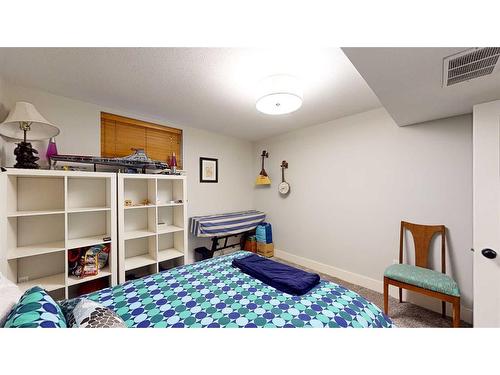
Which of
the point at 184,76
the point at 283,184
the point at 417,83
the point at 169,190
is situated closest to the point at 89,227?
the point at 169,190

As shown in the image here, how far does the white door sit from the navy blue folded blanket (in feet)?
3.90

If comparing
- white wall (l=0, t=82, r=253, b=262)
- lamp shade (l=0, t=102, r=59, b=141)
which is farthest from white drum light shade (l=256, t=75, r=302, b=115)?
lamp shade (l=0, t=102, r=59, b=141)

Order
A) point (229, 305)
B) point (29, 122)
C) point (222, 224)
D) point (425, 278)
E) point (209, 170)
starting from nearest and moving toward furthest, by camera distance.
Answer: point (229, 305) → point (29, 122) → point (425, 278) → point (222, 224) → point (209, 170)

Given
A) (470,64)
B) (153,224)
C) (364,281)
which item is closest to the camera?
(470,64)

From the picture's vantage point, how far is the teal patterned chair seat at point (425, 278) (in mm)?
1629

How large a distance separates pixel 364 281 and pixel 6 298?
10.6 ft

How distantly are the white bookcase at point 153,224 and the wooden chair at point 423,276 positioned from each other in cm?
244

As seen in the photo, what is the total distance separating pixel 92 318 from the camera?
0.78 m

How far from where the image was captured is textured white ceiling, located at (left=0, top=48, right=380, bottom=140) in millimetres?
1400

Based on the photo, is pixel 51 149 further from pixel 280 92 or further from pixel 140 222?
pixel 280 92

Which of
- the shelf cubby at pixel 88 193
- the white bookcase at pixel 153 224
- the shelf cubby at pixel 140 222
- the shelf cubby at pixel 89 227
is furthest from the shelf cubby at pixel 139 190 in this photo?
the shelf cubby at pixel 89 227

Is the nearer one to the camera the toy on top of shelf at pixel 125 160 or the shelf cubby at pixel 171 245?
the toy on top of shelf at pixel 125 160

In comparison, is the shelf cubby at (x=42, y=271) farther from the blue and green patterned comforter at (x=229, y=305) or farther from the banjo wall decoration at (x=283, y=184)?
the banjo wall decoration at (x=283, y=184)
